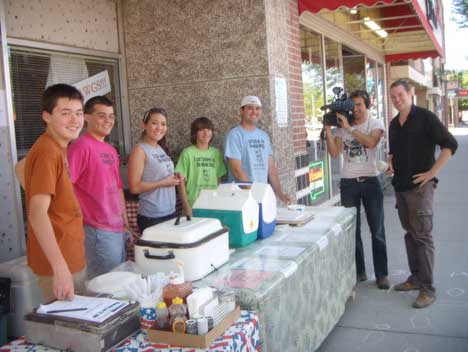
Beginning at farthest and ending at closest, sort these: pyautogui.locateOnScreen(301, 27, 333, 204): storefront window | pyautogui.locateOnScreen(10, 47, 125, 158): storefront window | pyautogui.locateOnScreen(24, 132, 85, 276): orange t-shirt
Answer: pyautogui.locateOnScreen(301, 27, 333, 204): storefront window → pyautogui.locateOnScreen(10, 47, 125, 158): storefront window → pyautogui.locateOnScreen(24, 132, 85, 276): orange t-shirt

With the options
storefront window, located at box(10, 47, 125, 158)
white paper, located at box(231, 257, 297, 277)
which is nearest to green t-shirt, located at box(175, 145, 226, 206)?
storefront window, located at box(10, 47, 125, 158)

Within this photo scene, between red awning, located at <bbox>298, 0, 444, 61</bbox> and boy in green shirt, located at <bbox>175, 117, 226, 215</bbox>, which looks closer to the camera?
boy in green shirt, located at <bbox>175, 117, 226, 215</bbox>

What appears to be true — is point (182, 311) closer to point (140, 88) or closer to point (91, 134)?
point (91, 134)

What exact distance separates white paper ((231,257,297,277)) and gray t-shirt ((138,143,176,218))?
1.16 m

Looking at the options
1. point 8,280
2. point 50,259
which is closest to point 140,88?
point 8,280

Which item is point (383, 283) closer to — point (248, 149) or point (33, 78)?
point (248, 149)

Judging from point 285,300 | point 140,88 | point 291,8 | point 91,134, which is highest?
point 291,8

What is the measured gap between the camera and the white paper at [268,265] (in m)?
2.89

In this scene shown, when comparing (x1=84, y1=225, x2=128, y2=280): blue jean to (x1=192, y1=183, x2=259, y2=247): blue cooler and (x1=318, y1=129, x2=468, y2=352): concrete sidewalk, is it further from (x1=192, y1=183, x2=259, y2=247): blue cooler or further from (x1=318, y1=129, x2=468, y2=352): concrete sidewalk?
(x1=318, y1=129, x2=468, y2=352): concrete sidewalk

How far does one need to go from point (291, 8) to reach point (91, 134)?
3.47 metres

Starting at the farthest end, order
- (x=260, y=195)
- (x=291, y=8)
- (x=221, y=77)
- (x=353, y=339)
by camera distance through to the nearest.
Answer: (x=291, y=8) → (x=221, y=77) → (x=353, y=339) → (x=260, y=195)

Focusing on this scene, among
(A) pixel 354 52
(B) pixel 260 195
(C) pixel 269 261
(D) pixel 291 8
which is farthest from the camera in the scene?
(A) pixel 354 52

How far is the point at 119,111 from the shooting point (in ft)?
18.6

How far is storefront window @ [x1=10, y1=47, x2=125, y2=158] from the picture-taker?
4.27 metres
